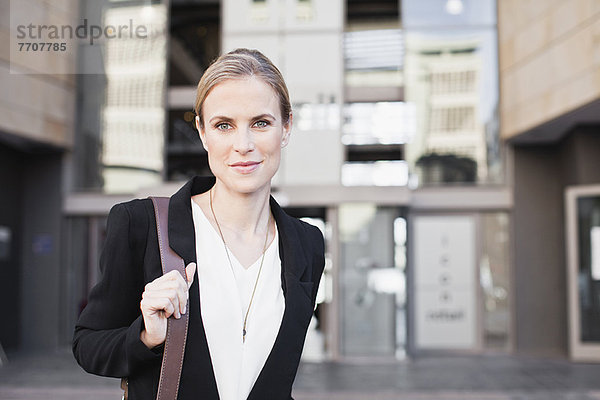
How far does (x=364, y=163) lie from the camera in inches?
490

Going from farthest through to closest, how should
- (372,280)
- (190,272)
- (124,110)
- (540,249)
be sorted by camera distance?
(124,110) < (540,249) < (372,280) < (190,272)

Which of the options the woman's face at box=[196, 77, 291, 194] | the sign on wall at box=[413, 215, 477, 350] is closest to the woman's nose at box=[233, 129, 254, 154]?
the woman's face at box=[196, 77, 291, 194]

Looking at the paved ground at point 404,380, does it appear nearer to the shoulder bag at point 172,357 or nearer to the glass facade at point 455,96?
the glass facade at point 455,96

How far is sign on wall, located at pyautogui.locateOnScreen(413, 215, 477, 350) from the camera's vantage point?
1220 centimetres

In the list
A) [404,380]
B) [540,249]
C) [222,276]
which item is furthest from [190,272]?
[540,249]

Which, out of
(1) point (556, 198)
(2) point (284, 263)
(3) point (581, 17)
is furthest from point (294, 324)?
(1) point (556, 198)

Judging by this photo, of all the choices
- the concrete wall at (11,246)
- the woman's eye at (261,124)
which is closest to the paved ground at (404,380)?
Result: the concrete wall at (11,246)

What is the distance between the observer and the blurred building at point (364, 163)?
11656mm

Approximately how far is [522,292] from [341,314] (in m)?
3.58

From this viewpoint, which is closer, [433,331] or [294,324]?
[294,324]

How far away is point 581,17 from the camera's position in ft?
31.3

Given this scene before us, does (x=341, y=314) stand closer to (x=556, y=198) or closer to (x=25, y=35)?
(x=556, y=198)

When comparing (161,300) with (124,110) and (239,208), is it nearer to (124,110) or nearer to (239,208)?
(239,208)

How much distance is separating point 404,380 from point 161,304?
875 centimetres
